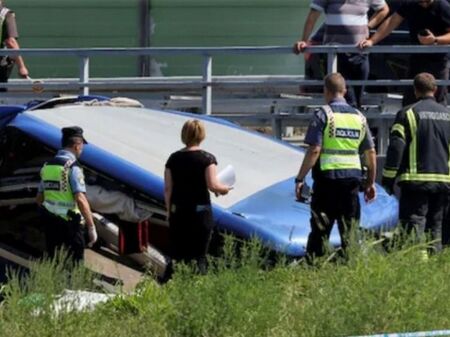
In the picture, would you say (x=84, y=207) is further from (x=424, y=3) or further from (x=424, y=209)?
(x=424, y=3)

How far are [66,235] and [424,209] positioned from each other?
2.80 meters

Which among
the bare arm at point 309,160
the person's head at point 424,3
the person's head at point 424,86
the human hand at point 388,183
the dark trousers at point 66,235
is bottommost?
the dark trousers at point 66,235

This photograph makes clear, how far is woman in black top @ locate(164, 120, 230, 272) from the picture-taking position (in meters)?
9.63

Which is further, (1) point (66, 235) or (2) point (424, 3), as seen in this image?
(2) point (424, 3)

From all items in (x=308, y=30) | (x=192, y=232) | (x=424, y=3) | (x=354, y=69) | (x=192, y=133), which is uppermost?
(x=424, y=3)

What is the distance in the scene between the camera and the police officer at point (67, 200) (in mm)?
10008

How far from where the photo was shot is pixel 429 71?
1303 cm

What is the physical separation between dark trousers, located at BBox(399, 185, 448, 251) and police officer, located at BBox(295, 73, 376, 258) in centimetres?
56

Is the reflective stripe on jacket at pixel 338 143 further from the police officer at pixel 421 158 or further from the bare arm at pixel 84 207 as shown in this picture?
the bare arm at pixel 84 207

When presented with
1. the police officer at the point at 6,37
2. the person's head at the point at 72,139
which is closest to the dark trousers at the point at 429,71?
the person's head at the point at 72,139

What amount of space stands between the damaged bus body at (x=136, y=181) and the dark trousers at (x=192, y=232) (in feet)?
1.03

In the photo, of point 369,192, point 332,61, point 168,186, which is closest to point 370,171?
point 369,192

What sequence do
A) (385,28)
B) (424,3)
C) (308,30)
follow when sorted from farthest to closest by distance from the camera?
1. (308,30)
2. (385,28)
3. (424,3)

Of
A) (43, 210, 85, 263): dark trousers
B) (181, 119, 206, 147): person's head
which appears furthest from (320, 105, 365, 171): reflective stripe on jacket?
(43, 210, 85, 263): dark trousers
